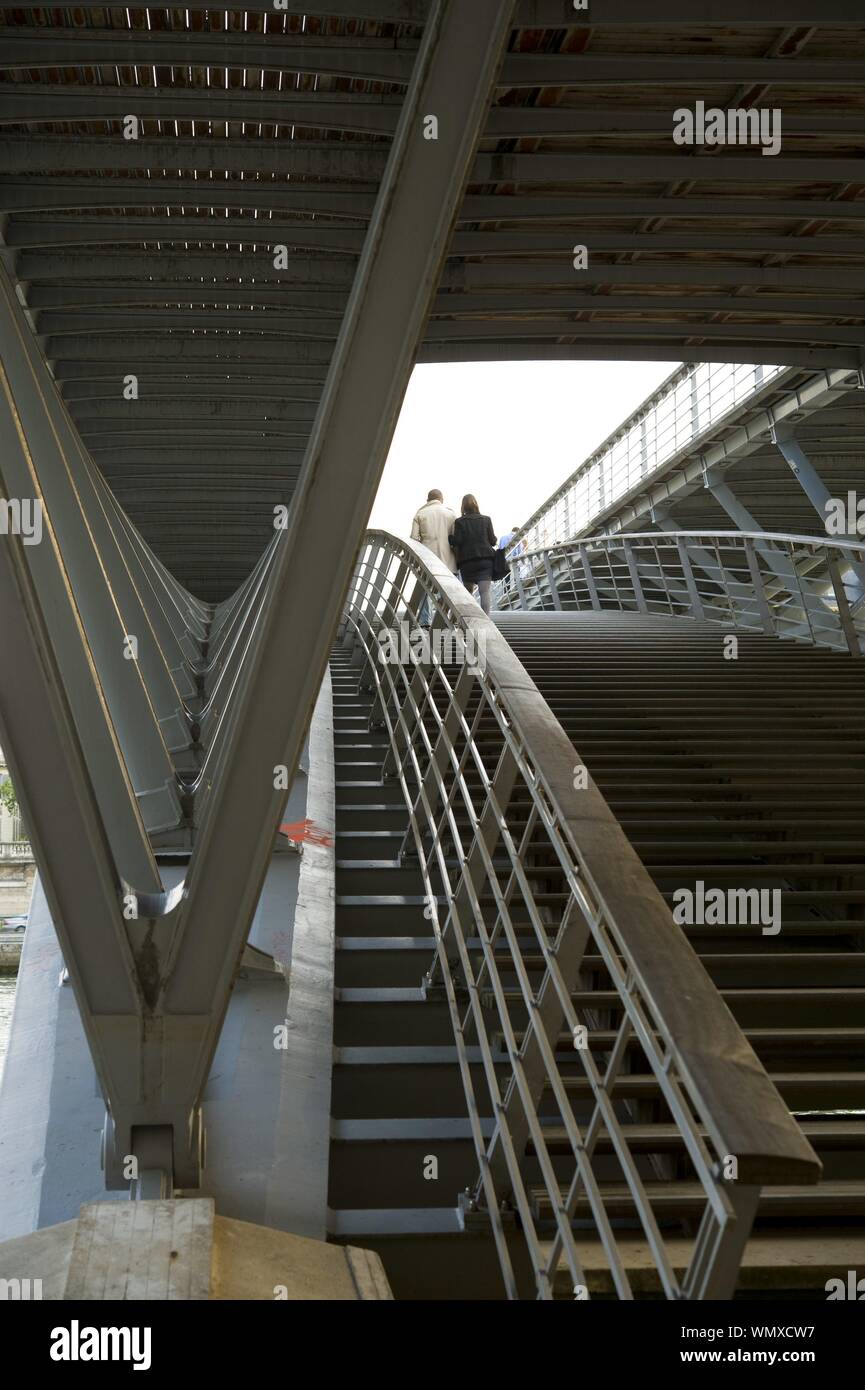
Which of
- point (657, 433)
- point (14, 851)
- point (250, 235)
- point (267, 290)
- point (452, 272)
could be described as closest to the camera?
point (250, 235)

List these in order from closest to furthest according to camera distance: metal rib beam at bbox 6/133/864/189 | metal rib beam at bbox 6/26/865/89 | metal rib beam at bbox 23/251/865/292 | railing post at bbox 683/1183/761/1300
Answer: railing post at bbox 683/1183/761/1300
metal rib beam at bbox 6/26/865/89
metal rib beam at bbox 6/133/864/189
metal rib beam at bbox 23/251/865/292

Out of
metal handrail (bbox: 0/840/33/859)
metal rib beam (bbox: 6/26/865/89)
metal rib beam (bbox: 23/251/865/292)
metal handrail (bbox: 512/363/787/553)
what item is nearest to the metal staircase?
metal rib beam (bbox: 23/251/865/292)

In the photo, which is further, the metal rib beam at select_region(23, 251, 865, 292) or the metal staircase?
the metal rib beam at select_region(23, 251, 865, 292)

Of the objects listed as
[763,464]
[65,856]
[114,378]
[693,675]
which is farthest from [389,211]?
[763,464]

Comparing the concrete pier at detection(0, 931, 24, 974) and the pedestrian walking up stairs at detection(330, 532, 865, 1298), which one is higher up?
the pedestrian walking up stairs at detection(330, 532, 865, 1298)

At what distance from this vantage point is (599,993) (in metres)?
4.29

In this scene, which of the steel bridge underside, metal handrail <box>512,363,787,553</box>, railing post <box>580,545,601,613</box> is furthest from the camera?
metal handrail <box>512,363,787,553</box>

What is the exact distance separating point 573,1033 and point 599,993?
4.41ft

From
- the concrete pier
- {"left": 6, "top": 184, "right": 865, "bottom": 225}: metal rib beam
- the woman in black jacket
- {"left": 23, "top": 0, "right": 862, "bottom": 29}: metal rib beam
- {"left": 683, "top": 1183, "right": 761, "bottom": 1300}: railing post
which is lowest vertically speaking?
the concrete pier

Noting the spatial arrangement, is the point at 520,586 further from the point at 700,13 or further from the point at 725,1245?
the point at 725,1245

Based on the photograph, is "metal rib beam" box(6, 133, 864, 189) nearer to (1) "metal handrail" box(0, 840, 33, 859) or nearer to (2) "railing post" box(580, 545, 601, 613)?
(2) "railing post" box(580, 545, 601, 613)

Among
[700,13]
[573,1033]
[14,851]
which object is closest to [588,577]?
[700,13]

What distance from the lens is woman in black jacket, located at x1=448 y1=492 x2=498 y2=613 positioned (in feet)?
37.2
